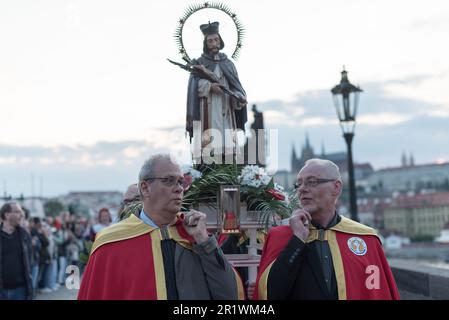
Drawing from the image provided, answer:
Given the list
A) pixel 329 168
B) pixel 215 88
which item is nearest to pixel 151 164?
pixel 329 168

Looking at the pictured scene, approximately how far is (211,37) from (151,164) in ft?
12.2

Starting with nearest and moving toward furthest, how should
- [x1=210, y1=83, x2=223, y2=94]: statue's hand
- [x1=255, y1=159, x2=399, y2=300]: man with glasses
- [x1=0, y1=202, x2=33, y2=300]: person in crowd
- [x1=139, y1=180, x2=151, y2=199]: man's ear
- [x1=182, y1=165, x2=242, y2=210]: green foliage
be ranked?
1. [x1=139, y1=180, x2=151, y2=199]: man's ear
2. [x1=255, y1=159, x2=399, y2=300]: man with glasses
3. [x1=182, y1=165, x2=242, y2=210]: green foliage
4. [x1=210, y1=83, x2=223, y2=94]: statue's hand
5. [x1=0, y1=202, x2=33, y2=300]: person in crowd

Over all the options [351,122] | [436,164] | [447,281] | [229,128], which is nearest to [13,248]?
[229,128]

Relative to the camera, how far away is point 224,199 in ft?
23.8

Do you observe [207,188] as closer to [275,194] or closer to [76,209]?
[275,194]

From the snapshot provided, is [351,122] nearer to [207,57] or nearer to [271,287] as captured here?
[207,57]

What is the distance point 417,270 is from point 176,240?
7.25 m

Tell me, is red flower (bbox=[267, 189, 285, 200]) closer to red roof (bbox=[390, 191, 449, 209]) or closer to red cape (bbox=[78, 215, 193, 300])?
red cape (bbox=[78, 215, 193, 300])

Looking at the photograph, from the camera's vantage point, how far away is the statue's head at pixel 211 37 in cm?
824

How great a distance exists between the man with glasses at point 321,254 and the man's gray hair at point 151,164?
89 cm

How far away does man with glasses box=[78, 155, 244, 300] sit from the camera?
4.55 metres

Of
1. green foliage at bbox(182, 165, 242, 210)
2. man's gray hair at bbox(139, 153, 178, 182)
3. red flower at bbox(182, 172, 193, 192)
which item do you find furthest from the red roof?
man's gray hair at bbox(139, 153, 178, 182)

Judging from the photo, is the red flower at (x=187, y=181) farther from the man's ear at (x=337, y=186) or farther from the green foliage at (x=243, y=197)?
the man's ear at (x=337, y=186)

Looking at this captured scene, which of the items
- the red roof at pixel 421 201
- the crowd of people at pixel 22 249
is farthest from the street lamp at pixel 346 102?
the red roof at pixel 421 201
